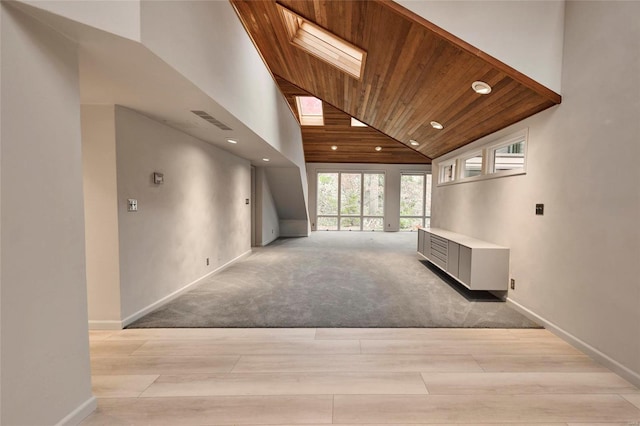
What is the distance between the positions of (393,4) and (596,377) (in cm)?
334

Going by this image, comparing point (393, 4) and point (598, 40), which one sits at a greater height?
point (393, 4)

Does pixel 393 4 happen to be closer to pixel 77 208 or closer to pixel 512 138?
pixel 512 138

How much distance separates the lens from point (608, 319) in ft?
6.92

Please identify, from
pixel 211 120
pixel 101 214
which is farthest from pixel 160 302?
pixel 211 120

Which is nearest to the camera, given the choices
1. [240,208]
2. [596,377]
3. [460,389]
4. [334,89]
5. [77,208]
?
[77,208]

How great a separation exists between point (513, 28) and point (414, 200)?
864cm

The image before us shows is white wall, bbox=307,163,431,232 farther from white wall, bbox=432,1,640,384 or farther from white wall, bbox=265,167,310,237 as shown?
white wall, bbox=432,1,640,384

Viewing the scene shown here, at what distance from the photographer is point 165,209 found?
335 cm

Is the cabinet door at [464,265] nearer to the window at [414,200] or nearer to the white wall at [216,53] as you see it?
the white wall at [216,53]

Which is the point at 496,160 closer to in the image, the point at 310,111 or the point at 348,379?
the point at 348,379

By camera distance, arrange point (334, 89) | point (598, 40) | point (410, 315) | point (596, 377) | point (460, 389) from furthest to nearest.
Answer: point (334, 89), point (410, 315), point (598, 40), point (596, 377), point (460, 389)

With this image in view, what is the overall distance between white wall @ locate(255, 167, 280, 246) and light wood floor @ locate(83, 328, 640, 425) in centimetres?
498

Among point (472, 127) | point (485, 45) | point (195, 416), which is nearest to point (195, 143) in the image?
point (195, 416)

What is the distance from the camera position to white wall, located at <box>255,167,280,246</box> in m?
7.45
